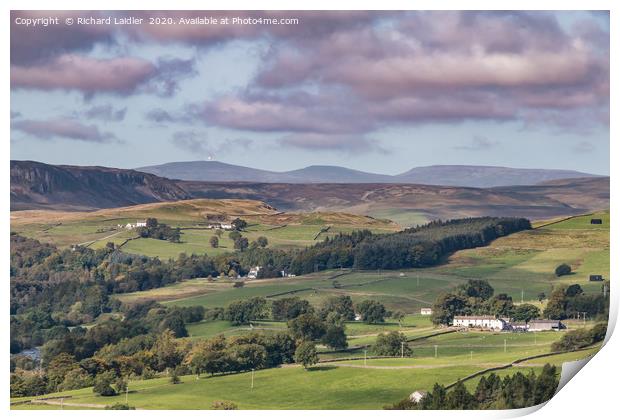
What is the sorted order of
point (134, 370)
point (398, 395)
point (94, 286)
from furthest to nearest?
point (94, 286) → point (134, 370) → point (398, 395)

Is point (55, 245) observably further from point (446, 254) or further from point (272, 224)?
point (446, 254)

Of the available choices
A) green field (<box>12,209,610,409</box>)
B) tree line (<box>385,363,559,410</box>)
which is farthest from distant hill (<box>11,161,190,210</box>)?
tree line (<box>385,363,559,410</box>)

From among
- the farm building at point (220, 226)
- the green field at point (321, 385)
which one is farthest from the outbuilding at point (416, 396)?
the farm building at point (220, 226)

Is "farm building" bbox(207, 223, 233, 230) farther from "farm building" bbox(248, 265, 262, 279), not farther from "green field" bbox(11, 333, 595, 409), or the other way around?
"green field" bbox(11, 333, 595, 409)

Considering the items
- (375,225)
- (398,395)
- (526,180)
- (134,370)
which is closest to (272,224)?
(375,225)

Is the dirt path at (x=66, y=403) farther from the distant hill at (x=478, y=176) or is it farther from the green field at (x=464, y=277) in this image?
the distant hill at (x=478, y=176)
